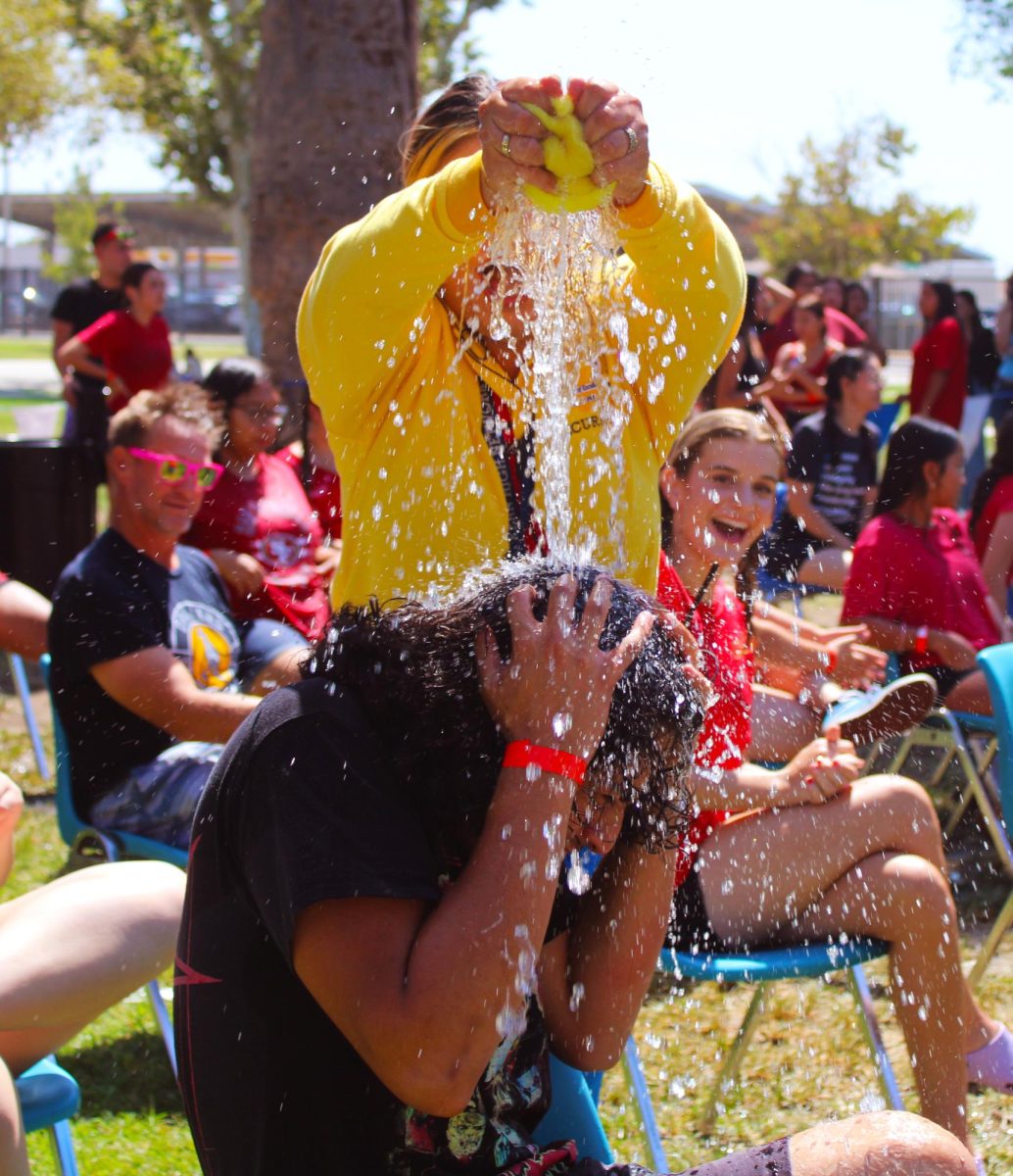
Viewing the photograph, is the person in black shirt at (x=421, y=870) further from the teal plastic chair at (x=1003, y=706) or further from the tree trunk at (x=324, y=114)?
the tree trunk at (x=324, y=114)

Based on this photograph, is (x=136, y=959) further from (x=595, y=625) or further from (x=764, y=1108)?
(x=764, y=1108)

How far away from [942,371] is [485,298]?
375 inches

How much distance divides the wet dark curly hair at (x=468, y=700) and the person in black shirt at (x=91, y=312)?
6.36m

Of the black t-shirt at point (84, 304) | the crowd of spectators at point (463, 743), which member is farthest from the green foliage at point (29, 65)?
the crowd of spectators at point (463, 743)

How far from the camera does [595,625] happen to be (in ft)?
5.06

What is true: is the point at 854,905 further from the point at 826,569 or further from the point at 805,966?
the point at 826,569

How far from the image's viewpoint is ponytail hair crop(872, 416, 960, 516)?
4820mm

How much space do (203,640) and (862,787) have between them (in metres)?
1.73

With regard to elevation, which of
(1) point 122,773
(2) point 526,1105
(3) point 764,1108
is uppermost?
(2) point 526,1105

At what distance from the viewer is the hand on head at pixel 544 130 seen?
175cm

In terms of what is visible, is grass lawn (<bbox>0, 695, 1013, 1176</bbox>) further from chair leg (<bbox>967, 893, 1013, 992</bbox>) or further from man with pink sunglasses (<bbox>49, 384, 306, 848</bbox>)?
man with pink sunglasses (<bbox>49, 384, 306, 848</bbox>)

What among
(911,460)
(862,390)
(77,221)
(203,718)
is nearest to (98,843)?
(203,718)

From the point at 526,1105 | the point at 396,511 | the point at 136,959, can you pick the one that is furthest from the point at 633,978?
the point at 136,959

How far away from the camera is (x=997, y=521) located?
17.4 feet
